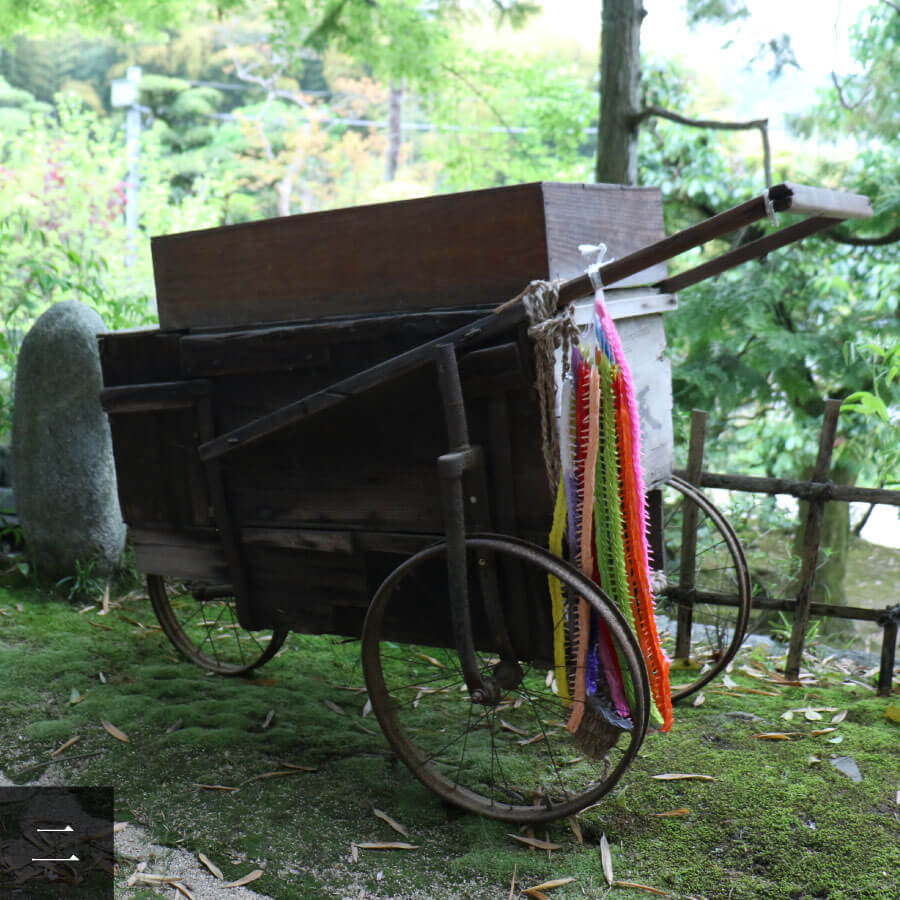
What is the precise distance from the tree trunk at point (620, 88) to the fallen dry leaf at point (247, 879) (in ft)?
13.8

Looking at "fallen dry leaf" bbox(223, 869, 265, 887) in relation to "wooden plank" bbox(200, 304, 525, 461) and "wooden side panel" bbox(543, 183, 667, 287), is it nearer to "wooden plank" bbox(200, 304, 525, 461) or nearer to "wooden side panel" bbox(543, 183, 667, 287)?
"wooden plank" bbox(200, 304, 525, 461)

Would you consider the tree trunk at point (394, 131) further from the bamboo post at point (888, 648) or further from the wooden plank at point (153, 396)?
the bamboo post at point (888, 648)

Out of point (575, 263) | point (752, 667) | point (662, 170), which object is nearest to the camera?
point (575, 263)

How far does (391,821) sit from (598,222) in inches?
77.2

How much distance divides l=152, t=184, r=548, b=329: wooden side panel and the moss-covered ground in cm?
155

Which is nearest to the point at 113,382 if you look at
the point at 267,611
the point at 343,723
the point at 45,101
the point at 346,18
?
the point at 267,611

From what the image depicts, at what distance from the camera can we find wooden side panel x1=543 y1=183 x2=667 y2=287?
8.31 ft

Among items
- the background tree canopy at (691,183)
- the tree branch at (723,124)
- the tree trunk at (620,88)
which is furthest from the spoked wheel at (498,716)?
the tree trunk at (620,88)

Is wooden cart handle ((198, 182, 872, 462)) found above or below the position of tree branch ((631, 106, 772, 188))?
below

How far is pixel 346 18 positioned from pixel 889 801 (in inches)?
243

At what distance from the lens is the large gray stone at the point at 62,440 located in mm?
4715

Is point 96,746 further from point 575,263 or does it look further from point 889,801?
point 889,801

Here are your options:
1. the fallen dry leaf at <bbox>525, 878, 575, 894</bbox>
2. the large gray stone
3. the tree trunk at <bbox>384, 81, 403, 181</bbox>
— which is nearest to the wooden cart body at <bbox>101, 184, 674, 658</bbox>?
the fallen dry leaf at <bbox>525, 878, 575, 894</bbox>

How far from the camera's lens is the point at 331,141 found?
55.6ft
